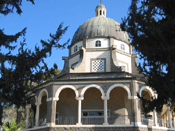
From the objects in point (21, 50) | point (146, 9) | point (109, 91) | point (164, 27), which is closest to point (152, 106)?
point (164, 27)

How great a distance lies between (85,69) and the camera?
27281 mm

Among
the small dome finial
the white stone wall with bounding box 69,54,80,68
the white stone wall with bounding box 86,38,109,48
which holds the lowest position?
the white stone wall with bounding box 69,54,80,68

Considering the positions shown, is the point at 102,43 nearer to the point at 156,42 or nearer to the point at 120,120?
the point at 120,120

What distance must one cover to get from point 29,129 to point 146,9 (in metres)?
15.7

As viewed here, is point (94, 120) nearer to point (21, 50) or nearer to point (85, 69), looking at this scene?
point (85, 69)

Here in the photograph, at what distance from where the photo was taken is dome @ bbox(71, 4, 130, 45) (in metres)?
28.9

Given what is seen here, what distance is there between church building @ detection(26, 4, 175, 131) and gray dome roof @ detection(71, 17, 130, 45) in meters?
0.15

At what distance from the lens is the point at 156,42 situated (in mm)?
13820

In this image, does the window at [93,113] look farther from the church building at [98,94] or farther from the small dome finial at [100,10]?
the small dome finial at [100,10]

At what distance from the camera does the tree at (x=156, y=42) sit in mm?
13375

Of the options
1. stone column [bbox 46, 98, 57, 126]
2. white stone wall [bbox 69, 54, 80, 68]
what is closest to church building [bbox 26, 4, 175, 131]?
stone column [bbox 46, 98, 57, 126]

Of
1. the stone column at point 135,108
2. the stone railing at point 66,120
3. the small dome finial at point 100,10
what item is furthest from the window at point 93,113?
the small dome finial at point 100,10

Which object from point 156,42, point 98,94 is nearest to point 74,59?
point 98,94

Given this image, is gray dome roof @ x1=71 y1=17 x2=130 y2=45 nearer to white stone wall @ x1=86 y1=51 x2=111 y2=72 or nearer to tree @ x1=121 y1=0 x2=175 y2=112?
white stone wall @ x1=86 y1=51 x2=111 y2=72
